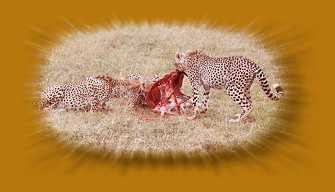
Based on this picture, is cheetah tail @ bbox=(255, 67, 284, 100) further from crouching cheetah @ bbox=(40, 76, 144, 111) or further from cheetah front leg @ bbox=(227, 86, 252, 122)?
crouching cheetah @ bbox=(40, 76, 144, 111)

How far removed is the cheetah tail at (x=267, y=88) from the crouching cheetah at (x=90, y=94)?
1.57 metres

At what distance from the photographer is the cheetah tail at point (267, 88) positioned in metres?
14.1

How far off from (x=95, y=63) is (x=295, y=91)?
2.91 metres

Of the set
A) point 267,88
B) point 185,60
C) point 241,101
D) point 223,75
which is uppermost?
point 185,60

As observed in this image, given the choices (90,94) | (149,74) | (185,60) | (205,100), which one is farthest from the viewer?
(149,74)

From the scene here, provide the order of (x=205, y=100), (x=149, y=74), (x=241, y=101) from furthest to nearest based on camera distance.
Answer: (x=149, y=74)
(x=205, y=100)
(x=241, y=101)

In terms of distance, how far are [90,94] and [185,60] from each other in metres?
1.33

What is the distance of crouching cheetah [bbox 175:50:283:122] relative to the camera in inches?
551

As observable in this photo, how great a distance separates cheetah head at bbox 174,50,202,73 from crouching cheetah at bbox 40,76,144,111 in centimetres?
61

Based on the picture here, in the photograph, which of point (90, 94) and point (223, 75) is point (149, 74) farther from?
point (223, 75)

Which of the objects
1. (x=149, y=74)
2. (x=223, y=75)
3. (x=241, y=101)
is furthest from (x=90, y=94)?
(x=241, y=101)

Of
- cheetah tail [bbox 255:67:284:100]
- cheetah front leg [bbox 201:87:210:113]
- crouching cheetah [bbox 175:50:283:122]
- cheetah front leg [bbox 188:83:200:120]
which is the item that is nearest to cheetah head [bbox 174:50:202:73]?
crouching cheetah [bbox 175:50:283:122]

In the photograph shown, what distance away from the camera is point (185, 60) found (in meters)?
14.3

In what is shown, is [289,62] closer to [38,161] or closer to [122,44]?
[122,44]
